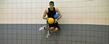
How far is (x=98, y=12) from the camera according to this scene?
6852mm

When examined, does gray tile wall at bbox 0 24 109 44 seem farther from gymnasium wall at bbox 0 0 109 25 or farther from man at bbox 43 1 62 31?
man at bbox 43 1 62 31

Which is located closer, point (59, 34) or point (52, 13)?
point (52, 13)

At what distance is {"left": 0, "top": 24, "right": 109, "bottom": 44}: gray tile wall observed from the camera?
22.3ft

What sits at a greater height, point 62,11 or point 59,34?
point 62,11

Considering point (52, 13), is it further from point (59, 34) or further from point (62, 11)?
point (59, 34)

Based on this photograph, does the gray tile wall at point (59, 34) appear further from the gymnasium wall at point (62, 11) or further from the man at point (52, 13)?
the man at point (52, 13)

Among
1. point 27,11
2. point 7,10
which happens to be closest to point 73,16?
point 27,11

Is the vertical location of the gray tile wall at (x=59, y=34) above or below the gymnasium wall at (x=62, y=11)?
below

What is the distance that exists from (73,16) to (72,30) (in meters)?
0.44

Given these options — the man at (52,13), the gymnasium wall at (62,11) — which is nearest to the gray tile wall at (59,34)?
the gymnasium wall at (62,11)

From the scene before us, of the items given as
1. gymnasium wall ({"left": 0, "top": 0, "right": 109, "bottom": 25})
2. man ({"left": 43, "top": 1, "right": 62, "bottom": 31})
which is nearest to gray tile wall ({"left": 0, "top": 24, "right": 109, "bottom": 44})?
gymnasium wall ({"left": 0, "top": 0, "right": 109, "bottom": 25})

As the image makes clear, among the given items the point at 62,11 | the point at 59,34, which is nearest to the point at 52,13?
the point at 62,11

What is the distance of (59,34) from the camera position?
293 inches

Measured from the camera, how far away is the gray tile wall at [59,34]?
679cm
